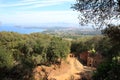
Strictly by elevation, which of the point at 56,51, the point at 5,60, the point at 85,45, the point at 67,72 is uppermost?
the point at 56,51

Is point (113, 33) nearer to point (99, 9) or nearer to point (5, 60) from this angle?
point (99, 9)

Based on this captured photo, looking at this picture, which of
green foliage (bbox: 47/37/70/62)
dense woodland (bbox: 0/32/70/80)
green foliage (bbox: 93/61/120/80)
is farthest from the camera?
green foliage (bbox: 47/37/70/62)

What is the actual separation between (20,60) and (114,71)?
14.7 metres

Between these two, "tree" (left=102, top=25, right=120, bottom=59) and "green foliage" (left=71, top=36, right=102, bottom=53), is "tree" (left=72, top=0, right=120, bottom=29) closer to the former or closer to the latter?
"tree" (left=102, top=25, right=120, bottom=59)

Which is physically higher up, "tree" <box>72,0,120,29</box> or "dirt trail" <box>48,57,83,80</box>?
"tree" <box>72,0,120,29</box>

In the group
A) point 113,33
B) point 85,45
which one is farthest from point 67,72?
point 85,45

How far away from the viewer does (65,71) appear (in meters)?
27.2

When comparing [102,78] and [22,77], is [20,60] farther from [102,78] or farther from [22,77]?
[102,78]

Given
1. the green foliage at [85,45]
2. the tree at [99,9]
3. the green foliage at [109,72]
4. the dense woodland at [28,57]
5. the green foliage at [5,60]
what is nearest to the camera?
the tree at [99,9]

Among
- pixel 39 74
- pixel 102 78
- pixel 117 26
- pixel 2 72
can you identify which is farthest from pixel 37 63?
pixel 117 26

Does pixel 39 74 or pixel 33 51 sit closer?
pixel 39 74

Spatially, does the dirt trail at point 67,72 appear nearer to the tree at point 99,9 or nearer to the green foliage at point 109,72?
the green foliage at point 109,72

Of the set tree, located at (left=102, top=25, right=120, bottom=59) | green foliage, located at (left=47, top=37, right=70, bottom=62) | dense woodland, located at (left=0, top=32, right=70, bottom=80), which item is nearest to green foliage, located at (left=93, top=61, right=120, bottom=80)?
tree, located at (left=102, top=25, right=120, bottom=59)

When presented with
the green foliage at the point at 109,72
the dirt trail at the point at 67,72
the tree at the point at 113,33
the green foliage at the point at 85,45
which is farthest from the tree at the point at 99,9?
the green foliage at the point at 85,45
